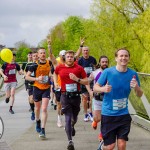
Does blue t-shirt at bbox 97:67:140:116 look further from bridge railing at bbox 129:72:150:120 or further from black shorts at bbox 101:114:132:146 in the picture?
bridge railing at bbox 129:72:150:120

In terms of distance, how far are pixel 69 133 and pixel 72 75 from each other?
1.10 meters

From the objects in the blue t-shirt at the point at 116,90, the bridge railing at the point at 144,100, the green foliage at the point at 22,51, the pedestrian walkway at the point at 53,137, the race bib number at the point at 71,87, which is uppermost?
the blue t-shirt at the point at 116,90

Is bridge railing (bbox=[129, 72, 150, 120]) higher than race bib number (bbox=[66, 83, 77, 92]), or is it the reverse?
race bib number (bbox=[66, 83, 77, 92])

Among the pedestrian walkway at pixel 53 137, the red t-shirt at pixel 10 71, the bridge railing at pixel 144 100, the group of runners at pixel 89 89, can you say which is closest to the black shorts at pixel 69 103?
the group of runners at pixel 89 89

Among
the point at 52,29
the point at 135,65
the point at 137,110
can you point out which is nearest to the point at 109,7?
the point at 135,65

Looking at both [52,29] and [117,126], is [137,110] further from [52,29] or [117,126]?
[52,29]

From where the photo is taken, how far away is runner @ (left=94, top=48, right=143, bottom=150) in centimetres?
564

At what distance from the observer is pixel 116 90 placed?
5.67m

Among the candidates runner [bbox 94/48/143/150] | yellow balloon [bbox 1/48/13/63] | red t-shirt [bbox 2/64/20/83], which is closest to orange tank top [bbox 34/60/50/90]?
runner [bbox 94/48/143/150]

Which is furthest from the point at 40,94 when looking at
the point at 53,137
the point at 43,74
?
the point at 53,137

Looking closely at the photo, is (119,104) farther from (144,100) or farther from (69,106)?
(144,100)

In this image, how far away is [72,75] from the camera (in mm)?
7352

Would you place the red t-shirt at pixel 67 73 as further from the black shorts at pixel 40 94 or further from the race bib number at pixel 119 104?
the race bib number at pixel 119 104

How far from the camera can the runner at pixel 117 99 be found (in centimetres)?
564
